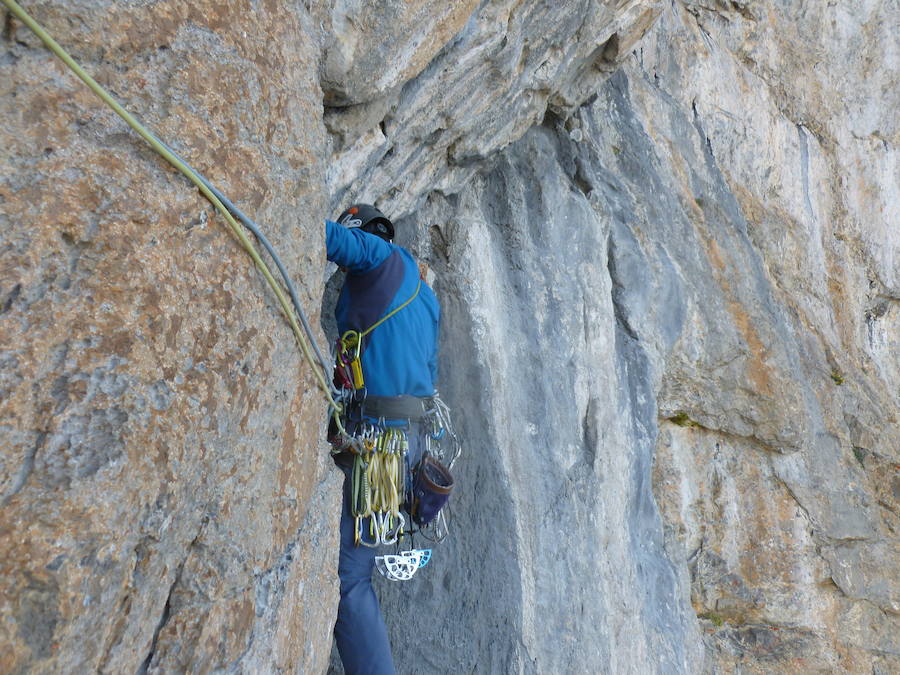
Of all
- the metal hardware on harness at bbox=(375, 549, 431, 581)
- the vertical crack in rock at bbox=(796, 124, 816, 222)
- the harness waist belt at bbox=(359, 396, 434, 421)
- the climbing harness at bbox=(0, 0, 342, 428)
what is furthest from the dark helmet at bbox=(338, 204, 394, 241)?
the vertical crack in rock at bbox=(796, 124, 816, 222)

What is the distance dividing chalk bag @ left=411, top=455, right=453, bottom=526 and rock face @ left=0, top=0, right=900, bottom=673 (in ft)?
2.47

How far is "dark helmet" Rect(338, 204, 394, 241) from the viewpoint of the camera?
3602 mm

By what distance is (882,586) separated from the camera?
671cm

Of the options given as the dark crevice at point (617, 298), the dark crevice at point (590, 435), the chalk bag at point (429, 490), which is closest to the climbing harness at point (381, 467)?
the chalk bag at point (429, 490)

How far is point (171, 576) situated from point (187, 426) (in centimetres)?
39

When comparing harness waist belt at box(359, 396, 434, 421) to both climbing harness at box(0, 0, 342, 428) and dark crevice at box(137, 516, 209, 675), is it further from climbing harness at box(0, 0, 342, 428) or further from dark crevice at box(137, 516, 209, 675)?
dark crevice at box(137, 516, 209, 675)

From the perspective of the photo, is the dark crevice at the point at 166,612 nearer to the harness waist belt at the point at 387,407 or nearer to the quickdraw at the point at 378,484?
the quickdraw at the point at 378,484

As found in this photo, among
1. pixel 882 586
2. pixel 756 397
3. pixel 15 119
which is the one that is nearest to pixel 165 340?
pixel 15 119

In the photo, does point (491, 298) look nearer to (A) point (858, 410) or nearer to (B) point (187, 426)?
(B) point (187, 426)

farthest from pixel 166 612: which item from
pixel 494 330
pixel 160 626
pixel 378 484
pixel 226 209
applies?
pixel 494 330

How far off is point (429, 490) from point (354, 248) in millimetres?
1167

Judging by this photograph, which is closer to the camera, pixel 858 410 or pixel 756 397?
pixel 756 397

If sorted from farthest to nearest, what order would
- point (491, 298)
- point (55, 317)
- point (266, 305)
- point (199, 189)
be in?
1. point (491, 298)
2. point (266, 305)
3. point (199, 189)
4. point (55, 317)

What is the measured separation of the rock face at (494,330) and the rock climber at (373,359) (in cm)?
45
